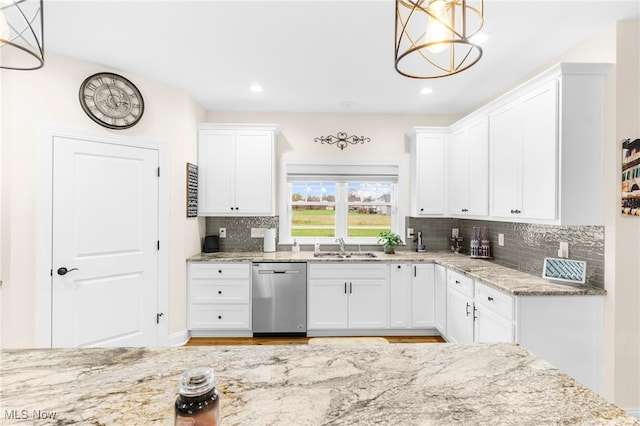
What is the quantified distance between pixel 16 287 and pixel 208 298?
1.61 metres

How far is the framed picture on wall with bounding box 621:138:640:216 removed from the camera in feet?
6.77

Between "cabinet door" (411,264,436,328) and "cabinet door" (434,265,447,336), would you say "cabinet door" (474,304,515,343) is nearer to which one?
"cabinet door" (434,265,447,336)

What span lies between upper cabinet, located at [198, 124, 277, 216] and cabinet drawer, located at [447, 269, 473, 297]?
7.03 feet

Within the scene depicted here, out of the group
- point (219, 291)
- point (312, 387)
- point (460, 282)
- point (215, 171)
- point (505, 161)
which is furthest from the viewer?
point (215, 171)

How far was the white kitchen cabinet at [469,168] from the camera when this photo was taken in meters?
3.20

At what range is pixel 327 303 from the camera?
3.62 m

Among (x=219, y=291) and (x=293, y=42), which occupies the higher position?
(x=293, y=42)

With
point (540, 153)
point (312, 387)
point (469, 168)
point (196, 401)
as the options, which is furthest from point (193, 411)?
point (469, 168)

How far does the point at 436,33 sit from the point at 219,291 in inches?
130

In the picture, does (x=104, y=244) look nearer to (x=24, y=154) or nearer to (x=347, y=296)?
(x=24, y=154)

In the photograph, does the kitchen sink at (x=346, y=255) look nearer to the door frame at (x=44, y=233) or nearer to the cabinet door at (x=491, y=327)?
the cabinet door at (x=491, y=327)

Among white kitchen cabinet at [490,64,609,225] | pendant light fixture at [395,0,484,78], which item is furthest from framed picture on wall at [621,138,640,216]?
pendant light fixture at [395,0,484,78]

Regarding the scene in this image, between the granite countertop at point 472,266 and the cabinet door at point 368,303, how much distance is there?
28 cm

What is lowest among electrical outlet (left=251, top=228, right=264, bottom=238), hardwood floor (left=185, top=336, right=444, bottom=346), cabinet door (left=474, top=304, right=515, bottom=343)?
hardwood floor (left=185, top=336, right=444, bottom=346)
